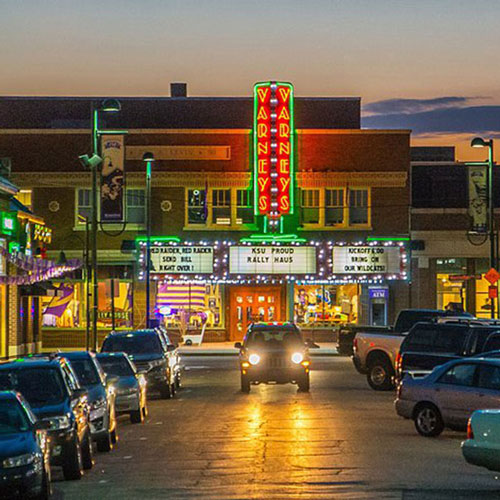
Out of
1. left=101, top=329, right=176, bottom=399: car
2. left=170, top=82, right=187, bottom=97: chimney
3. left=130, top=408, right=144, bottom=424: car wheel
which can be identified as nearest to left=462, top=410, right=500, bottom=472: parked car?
left=130, top=408, right=144, bottom=424: car wheel

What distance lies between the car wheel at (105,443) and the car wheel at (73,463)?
2.86 m

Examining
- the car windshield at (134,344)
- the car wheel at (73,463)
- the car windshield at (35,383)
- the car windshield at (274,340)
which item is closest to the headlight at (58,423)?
the car wheel at (73,463)

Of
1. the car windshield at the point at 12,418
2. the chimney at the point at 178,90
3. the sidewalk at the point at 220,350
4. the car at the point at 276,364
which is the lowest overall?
the sidewalk at the point at 220,350

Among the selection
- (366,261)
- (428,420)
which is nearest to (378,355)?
(428,420)

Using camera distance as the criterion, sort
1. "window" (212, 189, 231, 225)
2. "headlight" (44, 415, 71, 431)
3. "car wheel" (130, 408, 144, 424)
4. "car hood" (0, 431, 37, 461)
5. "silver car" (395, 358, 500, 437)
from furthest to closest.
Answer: "window" (212, 189, 231, 225) < "car wheel" (130, 408, 144, 424) < "silver car" (395, 358, 500, 437) < "headlight" (44, 415, 71, 431) < "car hood" (0, 431, 37, 461)

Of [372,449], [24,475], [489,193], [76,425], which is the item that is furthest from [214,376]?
[24,475]

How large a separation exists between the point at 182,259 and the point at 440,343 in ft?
95.9

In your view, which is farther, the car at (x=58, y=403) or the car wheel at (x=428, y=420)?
the car wheel at (x=428, y=420)

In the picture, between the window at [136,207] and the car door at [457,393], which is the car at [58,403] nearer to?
the car door at [457,393]

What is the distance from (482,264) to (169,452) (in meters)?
39.8

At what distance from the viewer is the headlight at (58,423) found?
15844 millimetres

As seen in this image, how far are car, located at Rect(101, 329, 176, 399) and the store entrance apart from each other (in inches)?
989

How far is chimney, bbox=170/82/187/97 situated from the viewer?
71500mm

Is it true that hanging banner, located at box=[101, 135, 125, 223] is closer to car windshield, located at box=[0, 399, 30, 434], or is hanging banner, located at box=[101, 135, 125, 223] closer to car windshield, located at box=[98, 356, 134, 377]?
car windshield, located at box=[98, 356, 134, 377]
